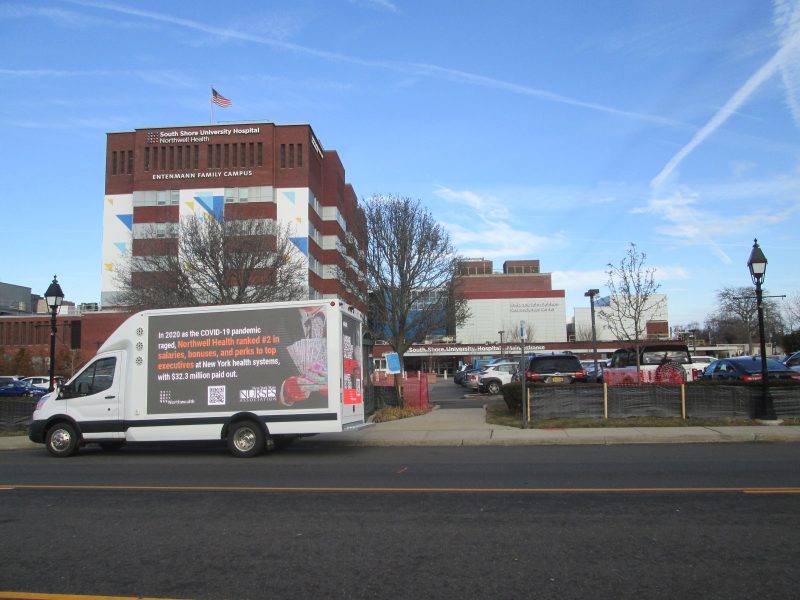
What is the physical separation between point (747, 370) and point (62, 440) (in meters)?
19.0

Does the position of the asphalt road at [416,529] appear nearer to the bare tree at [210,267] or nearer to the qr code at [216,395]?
the qr code at [216,395]

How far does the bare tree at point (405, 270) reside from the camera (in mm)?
31062

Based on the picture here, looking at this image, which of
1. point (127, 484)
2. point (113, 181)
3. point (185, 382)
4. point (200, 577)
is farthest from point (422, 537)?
point (113, 181)

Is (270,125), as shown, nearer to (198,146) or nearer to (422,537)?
(198,146)

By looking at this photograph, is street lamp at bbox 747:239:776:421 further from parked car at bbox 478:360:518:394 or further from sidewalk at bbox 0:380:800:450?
parked car at bbox 478:360:518:394

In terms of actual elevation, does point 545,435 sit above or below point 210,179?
below

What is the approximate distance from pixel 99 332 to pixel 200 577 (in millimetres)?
60493

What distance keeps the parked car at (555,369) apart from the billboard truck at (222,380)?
9.35m

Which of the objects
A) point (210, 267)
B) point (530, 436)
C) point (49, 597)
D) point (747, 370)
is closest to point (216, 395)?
point (530, 436)

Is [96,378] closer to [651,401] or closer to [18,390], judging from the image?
[651,401]

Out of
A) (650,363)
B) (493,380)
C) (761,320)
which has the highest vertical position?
(761,320)

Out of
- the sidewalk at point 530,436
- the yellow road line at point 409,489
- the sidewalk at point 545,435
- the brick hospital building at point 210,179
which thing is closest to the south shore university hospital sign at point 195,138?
the brick hospital building at point 210,179

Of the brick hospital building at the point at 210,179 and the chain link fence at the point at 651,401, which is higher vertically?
the brick hospital building at the point at 210,179

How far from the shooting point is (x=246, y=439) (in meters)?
12.6
